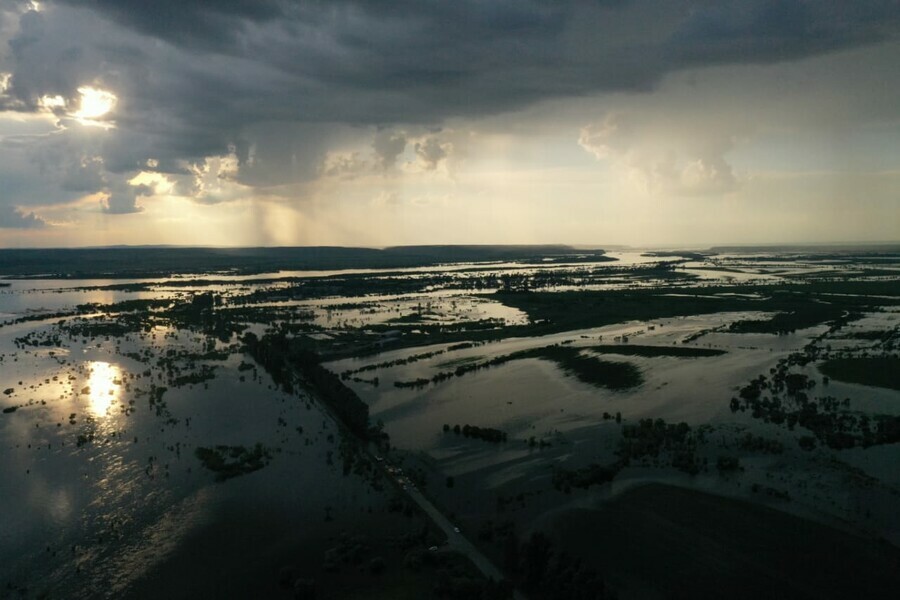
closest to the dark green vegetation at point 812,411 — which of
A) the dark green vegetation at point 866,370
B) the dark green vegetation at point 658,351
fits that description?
the dark green vegetation at point 866,370

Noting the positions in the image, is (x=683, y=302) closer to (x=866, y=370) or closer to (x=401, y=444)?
(x=866, y=370)

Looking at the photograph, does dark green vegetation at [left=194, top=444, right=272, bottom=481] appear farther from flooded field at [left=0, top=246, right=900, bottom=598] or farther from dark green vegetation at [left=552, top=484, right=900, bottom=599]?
dark green vegetation at [left=552, top=484, right=900, bottom=599]

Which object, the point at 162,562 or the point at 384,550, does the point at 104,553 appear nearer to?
the point at 162,562

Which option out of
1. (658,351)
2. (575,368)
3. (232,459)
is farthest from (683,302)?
(232,459)

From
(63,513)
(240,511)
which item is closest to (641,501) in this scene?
(240,511)

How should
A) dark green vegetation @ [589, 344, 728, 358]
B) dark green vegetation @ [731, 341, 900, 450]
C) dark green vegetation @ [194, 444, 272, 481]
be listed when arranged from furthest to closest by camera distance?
dark green vegetation @ [589, 344, 728, 358]
dark green vegetation @ [731, 341, 900, 450]
dark green vegetation @ [194, 444, 272, 481]

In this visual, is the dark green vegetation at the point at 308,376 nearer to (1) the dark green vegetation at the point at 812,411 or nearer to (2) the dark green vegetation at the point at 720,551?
(2) the dark green vegetation at the point at 720,551

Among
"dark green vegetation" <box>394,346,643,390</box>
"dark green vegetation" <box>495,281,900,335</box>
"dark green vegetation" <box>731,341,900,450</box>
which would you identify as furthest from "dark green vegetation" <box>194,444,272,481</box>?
"dark green vegetation" <box>495,281,900,335</box>
